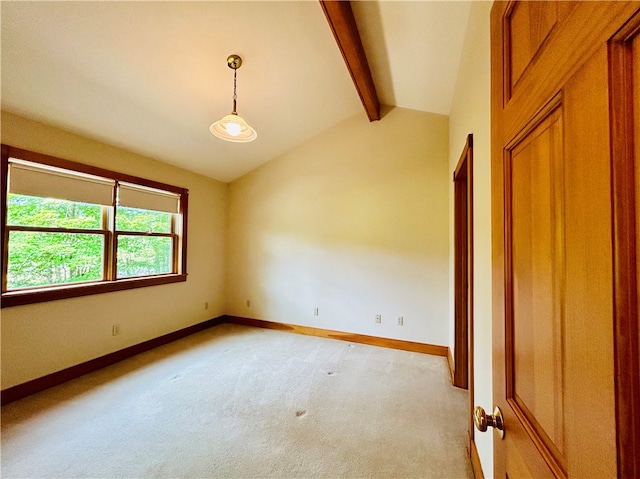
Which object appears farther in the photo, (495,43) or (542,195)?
(495,43)

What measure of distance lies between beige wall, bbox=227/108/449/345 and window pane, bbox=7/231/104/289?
6.29 ft

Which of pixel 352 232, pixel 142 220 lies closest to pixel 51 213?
pixel 142 220

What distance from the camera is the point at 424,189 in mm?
3326

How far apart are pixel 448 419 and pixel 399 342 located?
1342mm

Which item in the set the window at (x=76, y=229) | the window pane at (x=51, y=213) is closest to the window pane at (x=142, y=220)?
the window at (x=76, y=229)

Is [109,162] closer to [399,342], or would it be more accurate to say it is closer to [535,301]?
[535,301]

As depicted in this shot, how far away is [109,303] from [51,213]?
105 centimetres

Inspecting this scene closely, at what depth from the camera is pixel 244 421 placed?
197 cm

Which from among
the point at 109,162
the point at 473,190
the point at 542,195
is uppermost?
the point at 109,162

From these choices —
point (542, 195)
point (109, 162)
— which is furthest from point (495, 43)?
point (109, 162)

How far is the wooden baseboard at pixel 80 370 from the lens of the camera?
2156 mm

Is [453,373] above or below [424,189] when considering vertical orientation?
below

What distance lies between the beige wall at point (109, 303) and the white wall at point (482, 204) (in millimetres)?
3481

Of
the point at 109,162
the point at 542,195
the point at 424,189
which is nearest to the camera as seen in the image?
the point at 542,195
